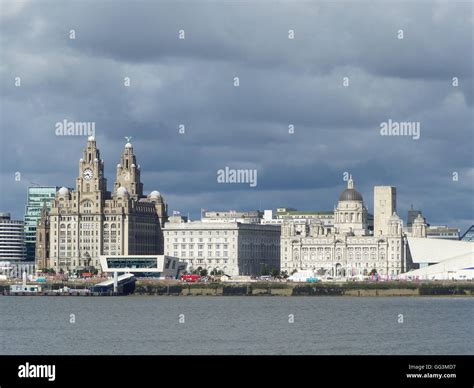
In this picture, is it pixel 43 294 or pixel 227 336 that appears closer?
pixel 227 336

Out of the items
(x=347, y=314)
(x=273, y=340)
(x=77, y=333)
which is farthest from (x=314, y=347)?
(x=347, y=314)

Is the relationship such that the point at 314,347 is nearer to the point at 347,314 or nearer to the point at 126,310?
the point at 347,314

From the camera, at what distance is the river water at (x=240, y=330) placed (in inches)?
2879

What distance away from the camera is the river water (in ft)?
240

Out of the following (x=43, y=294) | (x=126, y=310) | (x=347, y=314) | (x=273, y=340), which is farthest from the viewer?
(x=43, y=294)

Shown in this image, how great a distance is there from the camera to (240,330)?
285 feet

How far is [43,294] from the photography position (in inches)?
6964
